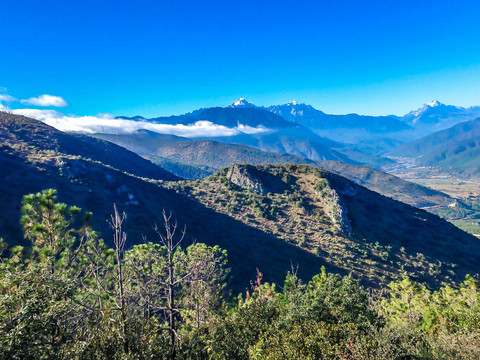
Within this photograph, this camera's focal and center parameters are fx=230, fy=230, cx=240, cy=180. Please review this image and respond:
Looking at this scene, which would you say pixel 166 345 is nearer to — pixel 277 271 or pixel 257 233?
pixel 277 271

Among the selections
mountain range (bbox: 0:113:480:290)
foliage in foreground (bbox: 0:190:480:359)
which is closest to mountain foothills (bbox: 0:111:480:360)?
foliage in foreground (bbox: 0:190:480:359)

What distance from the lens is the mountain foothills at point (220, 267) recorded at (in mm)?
9375

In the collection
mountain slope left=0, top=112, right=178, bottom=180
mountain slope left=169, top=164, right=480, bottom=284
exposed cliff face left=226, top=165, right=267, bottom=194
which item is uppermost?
mountain slope left=0, top=112, right=178, bottom=180

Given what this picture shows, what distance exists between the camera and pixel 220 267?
1122 inches

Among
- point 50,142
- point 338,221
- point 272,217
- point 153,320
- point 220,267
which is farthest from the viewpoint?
point 50,142

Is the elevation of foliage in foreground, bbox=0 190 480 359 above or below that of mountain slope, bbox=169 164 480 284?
above

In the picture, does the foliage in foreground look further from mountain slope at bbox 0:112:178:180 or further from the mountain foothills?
mountain slope at bbox 0:112:178:180

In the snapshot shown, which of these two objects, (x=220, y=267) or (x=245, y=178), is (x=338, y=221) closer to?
(x=245, y=178)

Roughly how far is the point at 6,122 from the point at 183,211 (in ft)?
314

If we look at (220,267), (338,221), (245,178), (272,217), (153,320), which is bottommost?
(338,221)

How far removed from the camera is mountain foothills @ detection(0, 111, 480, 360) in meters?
9.38

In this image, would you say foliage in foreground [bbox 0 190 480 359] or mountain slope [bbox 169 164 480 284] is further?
mountain slope [bbox 169 164 480 284]

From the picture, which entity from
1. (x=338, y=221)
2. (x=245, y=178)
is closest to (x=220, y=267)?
(x=338, y=221)

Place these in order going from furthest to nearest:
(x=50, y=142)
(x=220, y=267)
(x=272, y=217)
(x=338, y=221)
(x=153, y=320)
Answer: (x=50, y=142), (x=272, y=217), (x=338, y=221), (x=220, y=267), (x=153, y=320)
